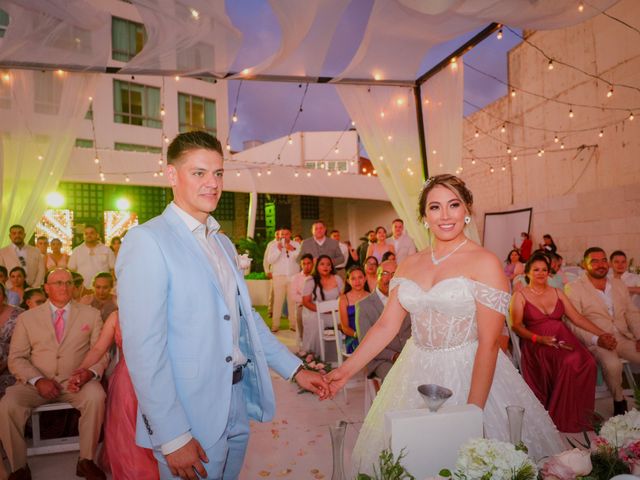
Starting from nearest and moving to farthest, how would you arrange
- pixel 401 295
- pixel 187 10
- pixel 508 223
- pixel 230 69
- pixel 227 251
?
pixel 227 251 → pixel 401 295 → pixel 187 10 → pixel 230 69 → pixel 508 223

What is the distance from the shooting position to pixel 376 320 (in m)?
4.53

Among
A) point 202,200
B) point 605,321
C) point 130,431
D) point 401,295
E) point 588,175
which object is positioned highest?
point 588,175

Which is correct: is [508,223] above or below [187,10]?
below

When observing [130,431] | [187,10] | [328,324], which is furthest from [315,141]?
[130,431]

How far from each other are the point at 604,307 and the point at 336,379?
351 centimetres

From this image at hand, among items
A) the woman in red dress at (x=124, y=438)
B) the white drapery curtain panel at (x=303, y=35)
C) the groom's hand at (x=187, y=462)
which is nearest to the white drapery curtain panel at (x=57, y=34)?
the white drapery curtain panel at (x=303, y=35)

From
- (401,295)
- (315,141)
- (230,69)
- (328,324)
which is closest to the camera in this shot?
(401,295)

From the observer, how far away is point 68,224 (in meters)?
13.6

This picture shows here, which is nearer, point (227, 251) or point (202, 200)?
point (202, 200)

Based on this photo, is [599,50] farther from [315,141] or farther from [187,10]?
[315,141]

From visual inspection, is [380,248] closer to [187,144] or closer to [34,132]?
[34,132]

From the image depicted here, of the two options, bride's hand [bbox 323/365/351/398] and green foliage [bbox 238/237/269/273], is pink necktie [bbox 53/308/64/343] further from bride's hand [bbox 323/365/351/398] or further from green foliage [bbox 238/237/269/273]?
green foliage [bbox 238/237/269/273]

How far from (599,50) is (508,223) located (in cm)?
508

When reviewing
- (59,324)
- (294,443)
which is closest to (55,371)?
(59,324)
